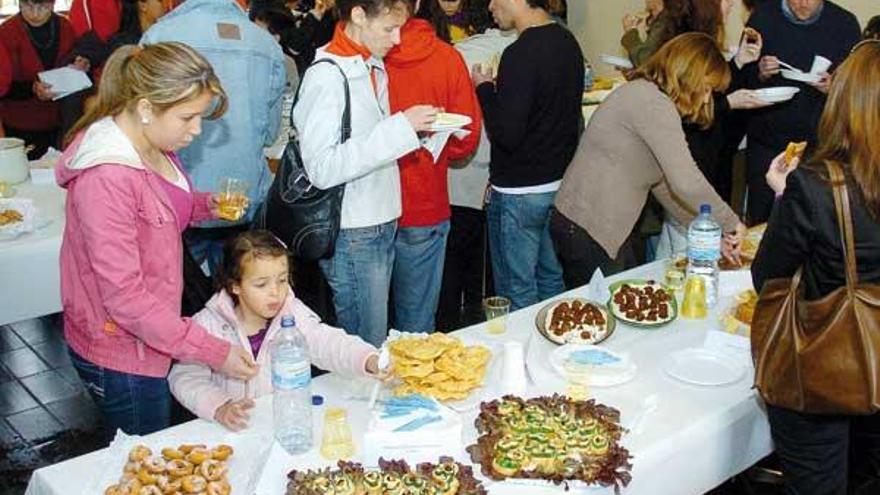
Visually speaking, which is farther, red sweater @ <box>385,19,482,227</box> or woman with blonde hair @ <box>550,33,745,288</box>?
red sweater @ <box>385,19,482,227</box>

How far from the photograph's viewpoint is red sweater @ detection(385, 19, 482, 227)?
301 centimetres

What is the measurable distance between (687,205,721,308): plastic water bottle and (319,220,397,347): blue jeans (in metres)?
A: 0.89

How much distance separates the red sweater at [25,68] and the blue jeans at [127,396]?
2.98 m

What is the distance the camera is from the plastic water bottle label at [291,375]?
1911mm

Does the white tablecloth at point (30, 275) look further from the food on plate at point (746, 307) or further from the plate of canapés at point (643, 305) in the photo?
the food on plate at point (746, 307)

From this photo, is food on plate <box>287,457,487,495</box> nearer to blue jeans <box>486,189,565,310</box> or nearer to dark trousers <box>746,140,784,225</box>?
blue jeans <box>486,189,565,310</box>

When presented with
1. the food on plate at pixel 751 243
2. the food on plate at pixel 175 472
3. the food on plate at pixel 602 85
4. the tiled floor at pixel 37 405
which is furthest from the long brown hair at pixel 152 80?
the food on plate at pixel 602 85

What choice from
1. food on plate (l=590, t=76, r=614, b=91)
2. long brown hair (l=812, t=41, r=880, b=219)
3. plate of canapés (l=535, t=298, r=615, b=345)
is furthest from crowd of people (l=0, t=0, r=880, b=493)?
food on plate (l=590, t=76, r=614, b=91)

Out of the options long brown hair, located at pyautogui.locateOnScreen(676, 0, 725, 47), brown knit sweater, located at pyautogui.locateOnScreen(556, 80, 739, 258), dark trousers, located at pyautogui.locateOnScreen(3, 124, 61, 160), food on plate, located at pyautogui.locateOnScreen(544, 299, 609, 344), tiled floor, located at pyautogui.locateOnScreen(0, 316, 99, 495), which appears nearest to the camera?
food on plate, located at pyautogui.locateOnScreen(544, 299, 609, 344)

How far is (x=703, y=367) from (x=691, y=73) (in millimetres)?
963

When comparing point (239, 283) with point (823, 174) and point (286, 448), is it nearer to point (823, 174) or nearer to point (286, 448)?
point (286, 448)

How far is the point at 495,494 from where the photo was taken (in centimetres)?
183

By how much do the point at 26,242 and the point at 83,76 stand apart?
160 centimetres

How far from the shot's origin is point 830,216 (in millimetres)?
1904
